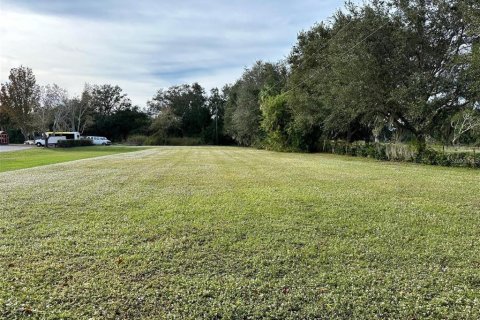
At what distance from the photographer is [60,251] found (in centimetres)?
421

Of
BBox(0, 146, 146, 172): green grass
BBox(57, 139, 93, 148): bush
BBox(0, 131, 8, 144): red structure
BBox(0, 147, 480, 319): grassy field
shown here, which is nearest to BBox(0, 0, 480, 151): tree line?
BBox(0, 147, 480, 319): grassy field

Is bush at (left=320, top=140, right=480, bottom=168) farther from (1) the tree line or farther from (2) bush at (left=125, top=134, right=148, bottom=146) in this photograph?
(2) bush at (left=125, top=134, right=148, bottom=146)

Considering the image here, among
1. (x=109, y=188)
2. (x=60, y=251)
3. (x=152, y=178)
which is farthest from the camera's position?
(x=152, y=178)

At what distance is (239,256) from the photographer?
4.06m

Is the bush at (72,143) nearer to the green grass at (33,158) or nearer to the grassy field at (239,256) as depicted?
the green grass at (33,158)

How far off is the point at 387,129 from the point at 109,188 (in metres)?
20.1

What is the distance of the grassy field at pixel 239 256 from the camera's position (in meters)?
2.92

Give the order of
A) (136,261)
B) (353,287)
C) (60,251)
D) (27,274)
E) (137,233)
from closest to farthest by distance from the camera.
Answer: (353,287) → (27,274) → (136,261) → (60,251) → (137,233)

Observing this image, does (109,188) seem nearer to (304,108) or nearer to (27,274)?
(27,274)

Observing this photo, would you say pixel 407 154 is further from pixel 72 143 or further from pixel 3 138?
pixel 3 138

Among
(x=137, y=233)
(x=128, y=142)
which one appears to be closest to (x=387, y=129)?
(x=137, y=233)

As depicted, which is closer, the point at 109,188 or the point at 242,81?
the point at 109,188

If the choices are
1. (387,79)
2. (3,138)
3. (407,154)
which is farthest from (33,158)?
(3,138)

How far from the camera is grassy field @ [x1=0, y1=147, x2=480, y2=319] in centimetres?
292
